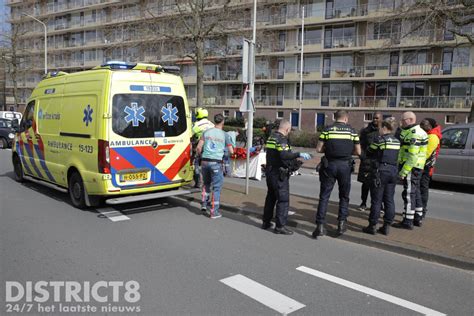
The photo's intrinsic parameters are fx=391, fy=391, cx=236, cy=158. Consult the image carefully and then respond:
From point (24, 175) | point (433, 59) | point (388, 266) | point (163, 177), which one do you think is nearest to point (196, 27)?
point (24, 175)

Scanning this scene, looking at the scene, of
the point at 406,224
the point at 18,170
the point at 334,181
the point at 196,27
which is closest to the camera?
the point at 334,181

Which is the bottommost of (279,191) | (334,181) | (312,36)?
(279,191)

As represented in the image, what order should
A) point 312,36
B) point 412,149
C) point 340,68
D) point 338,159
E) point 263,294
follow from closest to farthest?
point 263,294 → point 338,159 → point 412,149 → point 340,68 → point 312,36

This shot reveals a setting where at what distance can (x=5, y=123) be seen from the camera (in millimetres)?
21453

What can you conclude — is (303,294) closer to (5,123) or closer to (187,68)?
(5,123)

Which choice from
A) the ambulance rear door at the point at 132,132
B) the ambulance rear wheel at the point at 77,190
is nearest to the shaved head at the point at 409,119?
the ambulance rear door at the point at 132,132

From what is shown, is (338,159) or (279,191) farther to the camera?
(279,191)

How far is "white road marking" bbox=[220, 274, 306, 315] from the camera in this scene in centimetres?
365

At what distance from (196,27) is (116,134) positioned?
13.4 m

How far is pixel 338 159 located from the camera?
5562 mm

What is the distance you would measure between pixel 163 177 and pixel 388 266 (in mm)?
→ 4155

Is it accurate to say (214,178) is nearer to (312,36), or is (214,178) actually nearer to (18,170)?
(18,170)

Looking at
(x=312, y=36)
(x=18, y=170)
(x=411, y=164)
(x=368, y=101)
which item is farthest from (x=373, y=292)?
(x=312, y=36)

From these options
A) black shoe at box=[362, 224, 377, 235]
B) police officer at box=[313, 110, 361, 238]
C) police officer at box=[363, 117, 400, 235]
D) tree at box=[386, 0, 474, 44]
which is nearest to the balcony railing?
tree at box=[386, 0, 474, 44]
